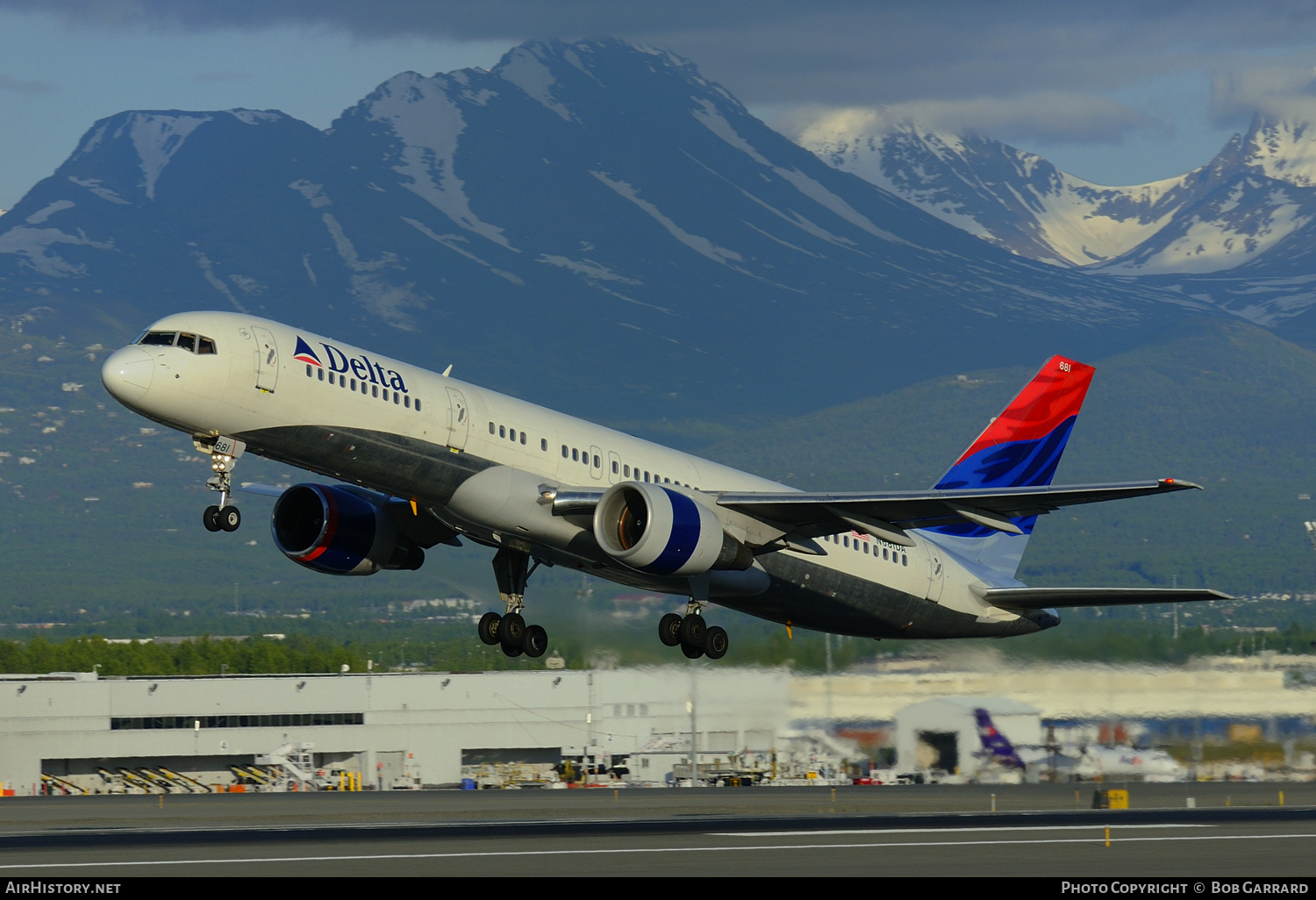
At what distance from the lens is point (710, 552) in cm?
4212

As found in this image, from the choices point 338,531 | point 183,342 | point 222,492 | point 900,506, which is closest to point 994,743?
point 900,506

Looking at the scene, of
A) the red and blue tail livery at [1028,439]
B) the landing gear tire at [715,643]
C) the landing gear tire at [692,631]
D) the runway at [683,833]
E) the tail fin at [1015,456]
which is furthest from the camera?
the red and blue tail livery at [1028,439]

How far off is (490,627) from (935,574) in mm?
12457

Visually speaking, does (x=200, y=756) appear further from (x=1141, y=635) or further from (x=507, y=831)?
(x=1141, y=635)

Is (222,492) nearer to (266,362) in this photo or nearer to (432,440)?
(266,362)

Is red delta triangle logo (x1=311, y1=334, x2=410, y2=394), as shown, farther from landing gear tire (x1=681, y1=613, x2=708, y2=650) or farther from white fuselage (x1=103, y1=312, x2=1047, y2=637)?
landing gear tire (x1=681, y1=613, x2=708, y2=650)

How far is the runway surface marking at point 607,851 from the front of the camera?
42.1m

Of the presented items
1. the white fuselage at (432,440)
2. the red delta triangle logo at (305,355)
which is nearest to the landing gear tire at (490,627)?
the white fuselage at (432,440)

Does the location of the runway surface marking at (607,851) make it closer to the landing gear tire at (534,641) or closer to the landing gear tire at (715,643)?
the landing gear tire at (715,643)

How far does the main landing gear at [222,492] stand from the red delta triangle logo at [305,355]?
2485 mm

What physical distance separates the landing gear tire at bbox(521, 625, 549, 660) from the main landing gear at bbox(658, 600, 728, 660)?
349cm

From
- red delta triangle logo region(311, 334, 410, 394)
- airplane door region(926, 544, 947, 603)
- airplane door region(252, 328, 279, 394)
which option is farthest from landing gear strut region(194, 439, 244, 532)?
airplane door region(926, 544, 947, 603)
